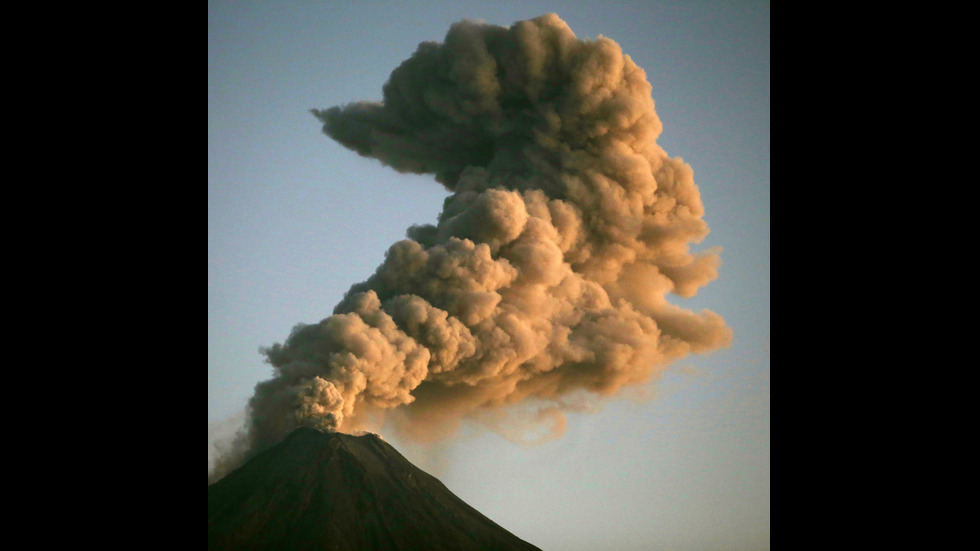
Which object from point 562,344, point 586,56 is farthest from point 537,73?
point 562,344

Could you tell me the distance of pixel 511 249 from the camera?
32844 mm

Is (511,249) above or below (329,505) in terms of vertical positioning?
above

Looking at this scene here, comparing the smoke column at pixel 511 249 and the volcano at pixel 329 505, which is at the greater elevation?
the smoke column at pixel 511 249

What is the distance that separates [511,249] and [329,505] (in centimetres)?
1039

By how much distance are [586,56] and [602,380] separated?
38.3ft

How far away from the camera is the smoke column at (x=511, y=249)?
31125mm

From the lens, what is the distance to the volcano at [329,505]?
31.3 meters

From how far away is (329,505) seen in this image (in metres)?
32.3

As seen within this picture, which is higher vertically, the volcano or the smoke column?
the smoke column

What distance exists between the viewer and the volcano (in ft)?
103

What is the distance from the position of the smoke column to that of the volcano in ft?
3.81

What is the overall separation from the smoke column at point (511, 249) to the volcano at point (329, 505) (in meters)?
1.16
